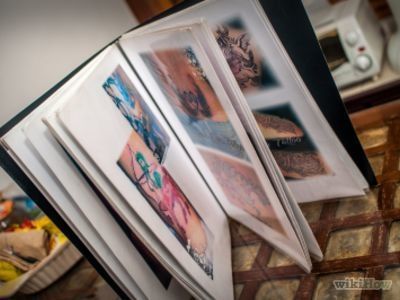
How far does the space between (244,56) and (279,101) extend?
17 centimetres

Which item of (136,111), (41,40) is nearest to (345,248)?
(136,111)

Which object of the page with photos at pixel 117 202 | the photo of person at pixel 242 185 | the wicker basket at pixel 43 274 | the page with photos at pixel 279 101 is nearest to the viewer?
the page with photos at pixel 117 202

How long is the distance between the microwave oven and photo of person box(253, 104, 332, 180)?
1.98 ft

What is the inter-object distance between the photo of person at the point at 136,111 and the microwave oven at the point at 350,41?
840 mm

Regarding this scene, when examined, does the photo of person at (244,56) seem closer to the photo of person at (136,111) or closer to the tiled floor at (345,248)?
the photo of person at (136,111)

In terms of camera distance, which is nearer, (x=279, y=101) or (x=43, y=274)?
(x=279, y=101)

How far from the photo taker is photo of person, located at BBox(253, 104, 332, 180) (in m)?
1.12

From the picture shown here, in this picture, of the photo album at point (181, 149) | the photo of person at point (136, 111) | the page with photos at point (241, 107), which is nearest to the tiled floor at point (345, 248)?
the photo album at point (181, 149)

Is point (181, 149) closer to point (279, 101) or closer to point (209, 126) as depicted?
point (209, 126)

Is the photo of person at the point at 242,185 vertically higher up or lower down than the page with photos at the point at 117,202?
lower down

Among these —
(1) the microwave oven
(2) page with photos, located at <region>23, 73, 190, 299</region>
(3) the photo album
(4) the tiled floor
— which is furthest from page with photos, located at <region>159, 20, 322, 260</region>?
(1) the microwave oven

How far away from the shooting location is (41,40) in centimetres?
227

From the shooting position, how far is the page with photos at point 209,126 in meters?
0.95

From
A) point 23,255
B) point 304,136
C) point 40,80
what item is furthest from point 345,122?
point 40,80
